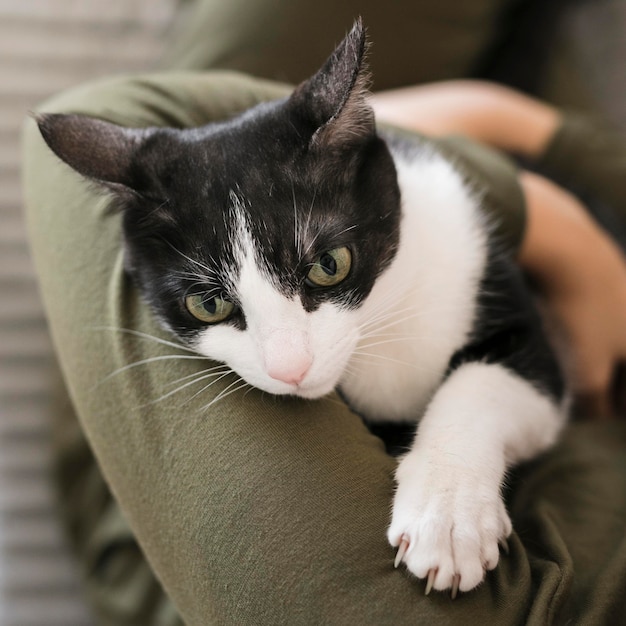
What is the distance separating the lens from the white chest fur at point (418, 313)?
0.99m

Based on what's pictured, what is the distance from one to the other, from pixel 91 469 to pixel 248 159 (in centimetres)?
110

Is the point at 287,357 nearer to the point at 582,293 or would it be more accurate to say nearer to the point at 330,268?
the point at 330,268

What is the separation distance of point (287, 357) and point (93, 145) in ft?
1.35

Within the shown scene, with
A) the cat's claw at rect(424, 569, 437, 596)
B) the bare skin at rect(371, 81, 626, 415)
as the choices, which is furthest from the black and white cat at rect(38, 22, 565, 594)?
the bare skin at rect(371, 81, 626, 415)

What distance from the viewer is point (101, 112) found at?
105 centimetres

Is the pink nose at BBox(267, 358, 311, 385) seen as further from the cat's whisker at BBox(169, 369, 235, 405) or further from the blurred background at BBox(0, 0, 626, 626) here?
the blurred background at BBox(0, 0, 626, 626)

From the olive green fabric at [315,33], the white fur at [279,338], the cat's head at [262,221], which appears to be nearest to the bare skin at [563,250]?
the olive green fabric at [315,33]

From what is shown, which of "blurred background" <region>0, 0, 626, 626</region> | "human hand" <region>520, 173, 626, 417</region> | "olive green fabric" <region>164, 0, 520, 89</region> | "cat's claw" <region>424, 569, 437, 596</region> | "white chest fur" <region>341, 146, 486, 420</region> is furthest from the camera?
"blurred background" <region>0, 0, 626, 626</region>

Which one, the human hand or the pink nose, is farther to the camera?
the human hand

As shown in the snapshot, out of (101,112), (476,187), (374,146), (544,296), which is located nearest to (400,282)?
(374,146)

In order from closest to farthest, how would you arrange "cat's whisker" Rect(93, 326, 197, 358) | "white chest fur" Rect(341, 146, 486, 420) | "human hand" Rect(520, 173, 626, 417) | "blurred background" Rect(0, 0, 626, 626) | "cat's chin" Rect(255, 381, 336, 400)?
"cat's chin" Rect(255, 381, 336, 400) → "cat's whisker" Rect(93, 326, 197, 358) → "white chest fur" Rect(341, 146, 486, 420) → "human hand" Rect(520, 173, 626, 417) → "blurred background" Rect(0, 0, 626, 626)

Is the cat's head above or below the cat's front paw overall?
above

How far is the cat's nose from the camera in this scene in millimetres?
759

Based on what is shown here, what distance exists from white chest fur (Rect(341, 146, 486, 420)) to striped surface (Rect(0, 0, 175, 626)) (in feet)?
3.94
